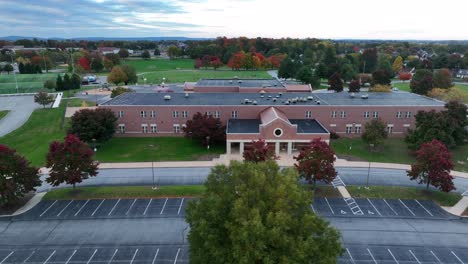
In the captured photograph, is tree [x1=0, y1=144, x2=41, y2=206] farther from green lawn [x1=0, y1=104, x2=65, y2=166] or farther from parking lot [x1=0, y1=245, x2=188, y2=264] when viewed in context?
green lawn [x1=0, y1=104, x2=65, y2=166]

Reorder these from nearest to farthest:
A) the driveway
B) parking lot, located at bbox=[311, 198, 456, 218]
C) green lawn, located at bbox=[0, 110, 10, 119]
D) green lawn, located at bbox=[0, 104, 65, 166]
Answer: parking lot, located at bbox=[311, 198, 456, 218] → green lawn, located at bbox=[0, 104, 65, 166] → the driveway → green lawn, located at bbox=[0, 110, 10, 119]

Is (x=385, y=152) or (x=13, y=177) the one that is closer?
(x=13, y=177)

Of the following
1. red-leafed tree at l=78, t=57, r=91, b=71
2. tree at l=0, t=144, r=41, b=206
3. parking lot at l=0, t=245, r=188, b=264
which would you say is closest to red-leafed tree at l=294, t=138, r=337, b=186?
parking lot at l=0, t=245, r=188, b=264

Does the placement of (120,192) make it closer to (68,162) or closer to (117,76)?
(68,162)

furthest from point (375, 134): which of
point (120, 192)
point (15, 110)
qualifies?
point (15, 110)

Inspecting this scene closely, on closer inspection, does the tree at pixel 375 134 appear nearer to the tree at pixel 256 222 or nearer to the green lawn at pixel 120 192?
the green lawn at pixel 120 192

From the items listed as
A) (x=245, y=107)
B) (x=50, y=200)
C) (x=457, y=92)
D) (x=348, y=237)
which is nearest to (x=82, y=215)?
(x=50, y=200)

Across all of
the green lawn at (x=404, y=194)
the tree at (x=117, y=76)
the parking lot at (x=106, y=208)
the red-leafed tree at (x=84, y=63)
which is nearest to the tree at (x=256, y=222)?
the parking lot at (x=106, y=208)

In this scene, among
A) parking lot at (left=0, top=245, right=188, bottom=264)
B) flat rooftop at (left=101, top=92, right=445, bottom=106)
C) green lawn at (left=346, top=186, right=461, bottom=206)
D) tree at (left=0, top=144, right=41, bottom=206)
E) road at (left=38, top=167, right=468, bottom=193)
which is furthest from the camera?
flat rooftop at (left=101, top=92, right=445, bottom=106)
